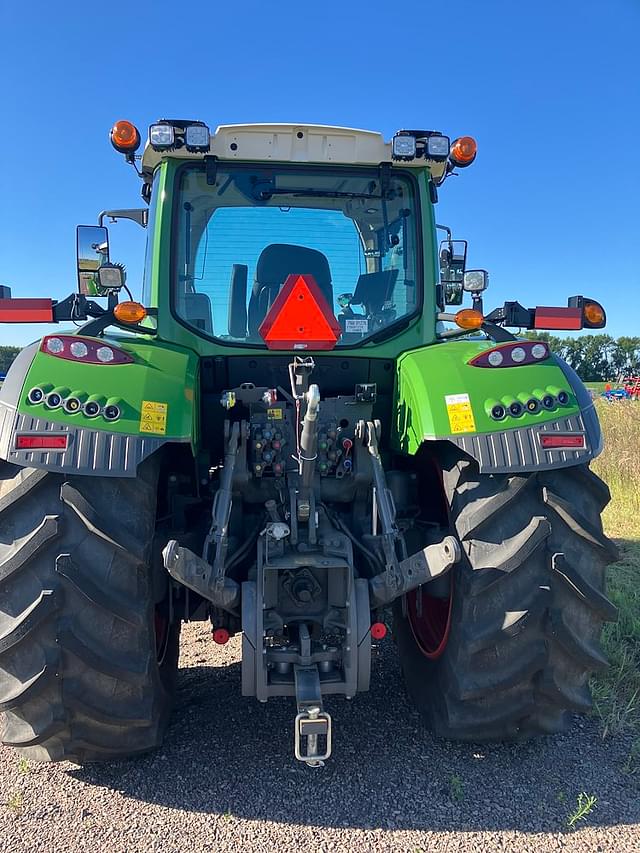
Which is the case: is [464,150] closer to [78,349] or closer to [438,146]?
[438,146]

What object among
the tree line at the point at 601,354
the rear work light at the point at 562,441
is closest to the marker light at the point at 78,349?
the rear work light at the point at 562,441

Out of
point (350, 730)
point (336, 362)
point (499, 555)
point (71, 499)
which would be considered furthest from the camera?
point (336, 362)

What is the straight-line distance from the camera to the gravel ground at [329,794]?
209 centimetres

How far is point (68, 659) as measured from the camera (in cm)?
206

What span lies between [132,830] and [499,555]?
5.04 feet

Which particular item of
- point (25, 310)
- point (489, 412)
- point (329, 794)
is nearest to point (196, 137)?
point (25, 310)

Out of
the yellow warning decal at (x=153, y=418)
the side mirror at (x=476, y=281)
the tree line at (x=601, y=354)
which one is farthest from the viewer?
the tree line at (x=601, y=354)

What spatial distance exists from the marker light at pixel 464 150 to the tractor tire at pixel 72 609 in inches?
82.5

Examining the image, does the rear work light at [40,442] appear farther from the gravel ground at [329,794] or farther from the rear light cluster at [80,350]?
the gravel ground at [329,794]

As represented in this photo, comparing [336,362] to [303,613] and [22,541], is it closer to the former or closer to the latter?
[303,613]

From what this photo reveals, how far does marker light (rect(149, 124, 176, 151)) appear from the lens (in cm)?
279

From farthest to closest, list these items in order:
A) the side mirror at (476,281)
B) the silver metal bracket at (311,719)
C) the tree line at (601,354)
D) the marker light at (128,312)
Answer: the tree line at (601,354) → the side mirror at (476,281) → the marker light at (128,312) → the silver metal bracket at (311,719)

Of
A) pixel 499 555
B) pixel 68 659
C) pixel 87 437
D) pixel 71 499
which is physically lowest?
pixel 68 659

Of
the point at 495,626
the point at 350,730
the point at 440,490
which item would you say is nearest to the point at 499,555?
the point at 495,626
